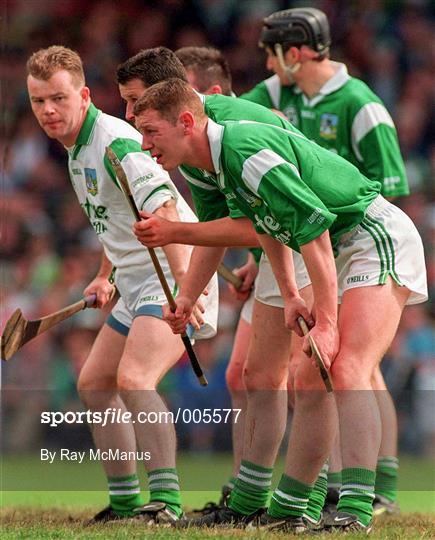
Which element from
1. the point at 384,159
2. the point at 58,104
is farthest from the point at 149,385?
the point at 384,159

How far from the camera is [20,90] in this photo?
40.4 feet

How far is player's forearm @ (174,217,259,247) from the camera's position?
4.88 m

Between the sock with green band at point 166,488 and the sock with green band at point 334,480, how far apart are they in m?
0.77


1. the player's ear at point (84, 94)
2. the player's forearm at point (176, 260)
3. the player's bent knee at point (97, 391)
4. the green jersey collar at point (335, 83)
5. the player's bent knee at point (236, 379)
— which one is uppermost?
the player's ear at point (84, 94)

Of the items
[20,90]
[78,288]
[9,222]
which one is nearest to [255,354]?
[78,288]

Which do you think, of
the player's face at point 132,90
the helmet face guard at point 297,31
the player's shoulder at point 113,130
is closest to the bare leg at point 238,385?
the player's shoulder at point 113,130

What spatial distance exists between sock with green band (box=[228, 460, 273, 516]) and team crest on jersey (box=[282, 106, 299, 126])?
2.15 m

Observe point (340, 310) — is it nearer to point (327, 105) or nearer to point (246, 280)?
point (246, 280)

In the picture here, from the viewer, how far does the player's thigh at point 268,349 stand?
5363mm

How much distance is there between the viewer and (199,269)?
5184 millimetres

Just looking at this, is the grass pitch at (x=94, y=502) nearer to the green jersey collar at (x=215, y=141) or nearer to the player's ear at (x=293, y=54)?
the green jersey collar at (x=215, y=141)

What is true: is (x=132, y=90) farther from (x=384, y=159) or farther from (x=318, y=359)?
(x=384, y=159)

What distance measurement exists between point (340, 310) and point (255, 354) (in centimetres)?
60

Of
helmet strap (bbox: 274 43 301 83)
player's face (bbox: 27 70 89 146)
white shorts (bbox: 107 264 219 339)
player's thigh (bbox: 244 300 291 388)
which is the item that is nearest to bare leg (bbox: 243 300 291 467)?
player's thigh (bbox: 244 300 291 388)
